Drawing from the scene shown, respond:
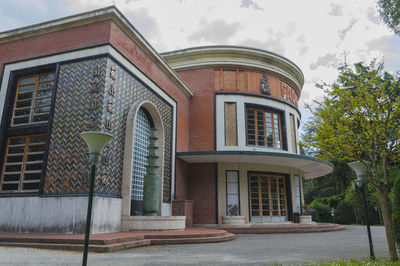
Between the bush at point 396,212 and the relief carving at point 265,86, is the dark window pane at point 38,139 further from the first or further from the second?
the relief carving at point 265,86

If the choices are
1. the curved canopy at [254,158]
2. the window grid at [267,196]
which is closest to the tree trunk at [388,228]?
the curved canopy at [254,158]

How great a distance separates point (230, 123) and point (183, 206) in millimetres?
5675

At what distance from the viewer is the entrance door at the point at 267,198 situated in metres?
16.5

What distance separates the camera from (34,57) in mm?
11219

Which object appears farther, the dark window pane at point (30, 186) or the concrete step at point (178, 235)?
the dark window pane at point (30, 186)

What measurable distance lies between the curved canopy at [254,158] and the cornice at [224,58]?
5.56 metres

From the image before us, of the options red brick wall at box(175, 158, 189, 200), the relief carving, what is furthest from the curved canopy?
the relief carving

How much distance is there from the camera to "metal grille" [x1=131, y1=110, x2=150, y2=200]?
38.7 feet

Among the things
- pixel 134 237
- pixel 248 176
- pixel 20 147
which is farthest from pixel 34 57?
pixel 248 176

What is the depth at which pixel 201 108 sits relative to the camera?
57.3 ft

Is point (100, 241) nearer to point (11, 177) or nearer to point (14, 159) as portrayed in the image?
point (11, 177)

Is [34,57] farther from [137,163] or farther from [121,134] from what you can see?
[137,163]

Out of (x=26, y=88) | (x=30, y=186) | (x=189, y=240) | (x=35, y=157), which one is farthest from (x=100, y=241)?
(x=26, y=88)

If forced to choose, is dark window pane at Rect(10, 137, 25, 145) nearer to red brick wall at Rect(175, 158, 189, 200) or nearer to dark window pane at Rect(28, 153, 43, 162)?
dark window pane at Rect(28, 153, 43, 162)
